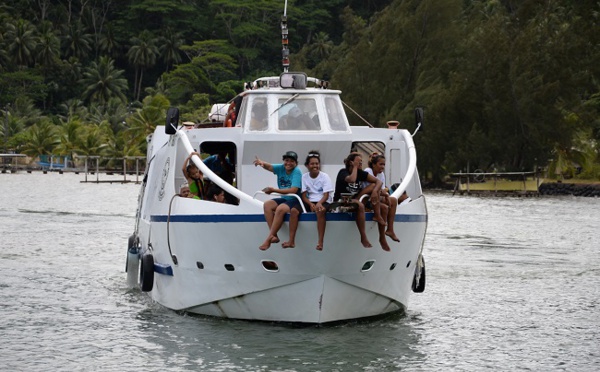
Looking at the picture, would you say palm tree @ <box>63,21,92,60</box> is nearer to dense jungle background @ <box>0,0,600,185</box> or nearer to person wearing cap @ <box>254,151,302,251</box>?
dense jungle background @ <box>0,0,600,185</box>

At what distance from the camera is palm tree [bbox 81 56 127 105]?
158 metres

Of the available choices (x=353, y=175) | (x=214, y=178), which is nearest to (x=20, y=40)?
(x=214, y=178)

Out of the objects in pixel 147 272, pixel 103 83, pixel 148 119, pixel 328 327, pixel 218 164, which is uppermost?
pixel 103 83

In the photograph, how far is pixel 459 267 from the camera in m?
30.8

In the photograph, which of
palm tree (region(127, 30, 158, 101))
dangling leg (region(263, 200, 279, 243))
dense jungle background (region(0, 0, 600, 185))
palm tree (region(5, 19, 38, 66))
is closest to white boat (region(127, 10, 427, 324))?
dangling leg (region(263, 200, 279, 243))

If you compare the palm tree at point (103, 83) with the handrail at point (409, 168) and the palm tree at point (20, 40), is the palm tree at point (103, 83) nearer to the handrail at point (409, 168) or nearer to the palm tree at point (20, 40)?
the palm tree at point (20, 40)

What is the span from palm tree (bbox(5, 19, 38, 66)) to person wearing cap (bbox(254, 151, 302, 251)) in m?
148

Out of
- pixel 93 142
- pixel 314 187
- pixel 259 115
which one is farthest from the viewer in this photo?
pixel 93 142

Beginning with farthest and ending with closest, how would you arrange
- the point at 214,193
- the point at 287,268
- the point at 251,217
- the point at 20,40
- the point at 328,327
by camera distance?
the point at 20,40, the point at 214,193, the point at 328,327, the point at 287,268, the point at 251,217

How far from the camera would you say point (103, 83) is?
158 metres

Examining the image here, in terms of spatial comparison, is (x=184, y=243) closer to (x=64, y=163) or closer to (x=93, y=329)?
(x=93, y=329)

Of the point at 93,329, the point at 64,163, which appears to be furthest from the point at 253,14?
the point at 93,329

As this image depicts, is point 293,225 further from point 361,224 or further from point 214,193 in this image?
point 214,193

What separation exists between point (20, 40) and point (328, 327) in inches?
5897
